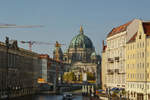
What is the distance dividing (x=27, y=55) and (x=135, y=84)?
279 feet

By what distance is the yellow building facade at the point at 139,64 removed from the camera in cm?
9306

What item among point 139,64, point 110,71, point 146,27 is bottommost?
point 110,71

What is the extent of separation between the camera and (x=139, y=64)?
3807 inches

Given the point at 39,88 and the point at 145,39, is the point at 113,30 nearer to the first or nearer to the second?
the point at 145,39

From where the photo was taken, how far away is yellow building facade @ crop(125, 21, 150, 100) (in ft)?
305

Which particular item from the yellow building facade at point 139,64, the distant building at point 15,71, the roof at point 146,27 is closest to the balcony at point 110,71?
the yellow building facade at point 139,64

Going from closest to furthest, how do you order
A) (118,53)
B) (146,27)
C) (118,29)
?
(146,27)
(118,53)
(118,29)

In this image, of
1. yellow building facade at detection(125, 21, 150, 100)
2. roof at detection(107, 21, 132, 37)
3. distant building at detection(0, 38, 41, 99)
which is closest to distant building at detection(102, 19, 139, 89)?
roof at detection(107, 21, 132, 37)

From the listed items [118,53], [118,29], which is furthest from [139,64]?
[118,29]

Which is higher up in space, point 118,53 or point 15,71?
point 118,53

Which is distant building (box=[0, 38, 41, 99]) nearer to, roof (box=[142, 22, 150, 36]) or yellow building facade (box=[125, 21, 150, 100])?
yellow building facade (box=[125, 21, 150, 100])

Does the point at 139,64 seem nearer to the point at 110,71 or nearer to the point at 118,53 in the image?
the point at 118,53

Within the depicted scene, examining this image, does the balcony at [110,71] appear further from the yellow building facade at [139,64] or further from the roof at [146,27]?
the roof at [146,27]

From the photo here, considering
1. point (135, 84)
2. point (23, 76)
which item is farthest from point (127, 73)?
point (23, 76)
